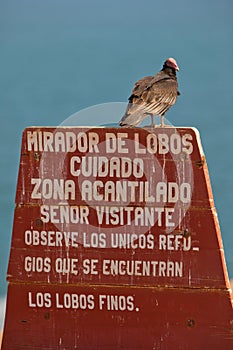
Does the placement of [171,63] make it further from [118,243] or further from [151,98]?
[118,243]

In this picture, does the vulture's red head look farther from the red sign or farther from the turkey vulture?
the red sign

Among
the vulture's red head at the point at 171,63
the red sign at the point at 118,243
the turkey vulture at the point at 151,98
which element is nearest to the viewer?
the red sign at the point at 118,243

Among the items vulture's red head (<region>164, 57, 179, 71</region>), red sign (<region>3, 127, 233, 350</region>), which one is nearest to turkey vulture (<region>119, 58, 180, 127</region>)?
vulture's red head (<region>164, 57, 179, 71</region>)

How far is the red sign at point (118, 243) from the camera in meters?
7.02

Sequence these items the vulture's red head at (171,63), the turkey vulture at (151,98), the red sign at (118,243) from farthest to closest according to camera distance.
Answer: the vulture's red head at (171,63)
the turkey vulture at (151,98)
the red sign at (118,243)

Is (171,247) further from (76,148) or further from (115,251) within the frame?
(76,148)

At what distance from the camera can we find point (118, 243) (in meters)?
7.11

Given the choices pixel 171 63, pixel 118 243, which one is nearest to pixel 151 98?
pixel 171 63

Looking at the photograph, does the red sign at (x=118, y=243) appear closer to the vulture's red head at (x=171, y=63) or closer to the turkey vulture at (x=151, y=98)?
the turkey vulture at (x=151, y=98)

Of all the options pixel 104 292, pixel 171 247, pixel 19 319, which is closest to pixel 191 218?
pixel 171 247

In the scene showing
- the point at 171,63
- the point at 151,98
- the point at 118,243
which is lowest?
the point at 118,243

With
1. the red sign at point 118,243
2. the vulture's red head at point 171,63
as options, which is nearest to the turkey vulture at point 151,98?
the vulture's red head at point 171,63

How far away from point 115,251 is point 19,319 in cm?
71

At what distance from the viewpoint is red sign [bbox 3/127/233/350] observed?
7020 millimetres
